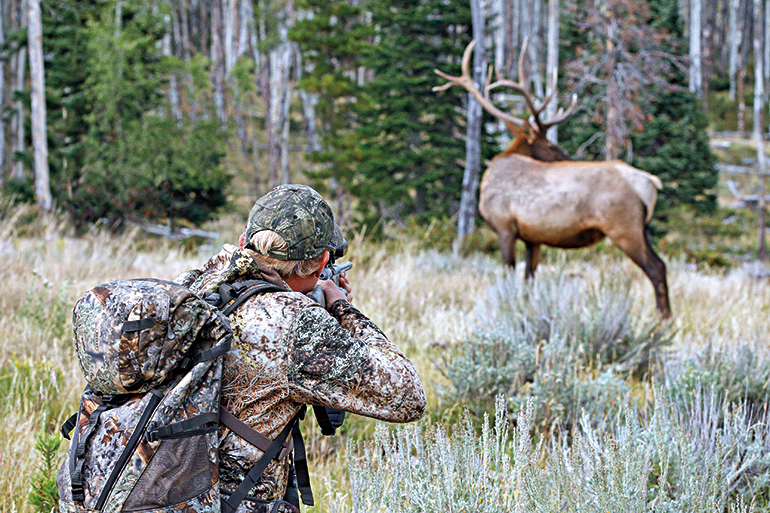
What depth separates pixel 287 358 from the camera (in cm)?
166

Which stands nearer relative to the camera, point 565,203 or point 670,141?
point 565,203

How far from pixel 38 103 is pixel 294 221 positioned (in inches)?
537

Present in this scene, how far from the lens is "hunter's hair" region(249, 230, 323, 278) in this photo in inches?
70.2

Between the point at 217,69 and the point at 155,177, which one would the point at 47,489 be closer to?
Answer: the point at 155,177

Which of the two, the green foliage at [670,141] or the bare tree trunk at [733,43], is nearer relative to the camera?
the green foliage at [670,141]

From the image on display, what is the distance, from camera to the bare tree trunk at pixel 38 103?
13.0 m

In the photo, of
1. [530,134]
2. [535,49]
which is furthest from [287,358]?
[535,49]

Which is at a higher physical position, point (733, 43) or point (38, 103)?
point (733, 43)

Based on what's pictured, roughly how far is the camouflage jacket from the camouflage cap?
14cm

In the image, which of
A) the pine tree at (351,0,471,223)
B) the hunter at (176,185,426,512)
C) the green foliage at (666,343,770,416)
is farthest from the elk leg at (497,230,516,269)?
the pine tree at (351,0,471,223)

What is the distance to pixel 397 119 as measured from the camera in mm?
14922

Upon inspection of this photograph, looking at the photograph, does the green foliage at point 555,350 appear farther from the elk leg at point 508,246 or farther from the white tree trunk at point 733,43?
the white tree trunk at point 733,43

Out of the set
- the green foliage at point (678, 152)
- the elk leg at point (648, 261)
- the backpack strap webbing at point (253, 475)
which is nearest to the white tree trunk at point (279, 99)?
the green foliage at point (678, 152)

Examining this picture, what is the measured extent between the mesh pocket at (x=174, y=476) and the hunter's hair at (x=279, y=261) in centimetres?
51
